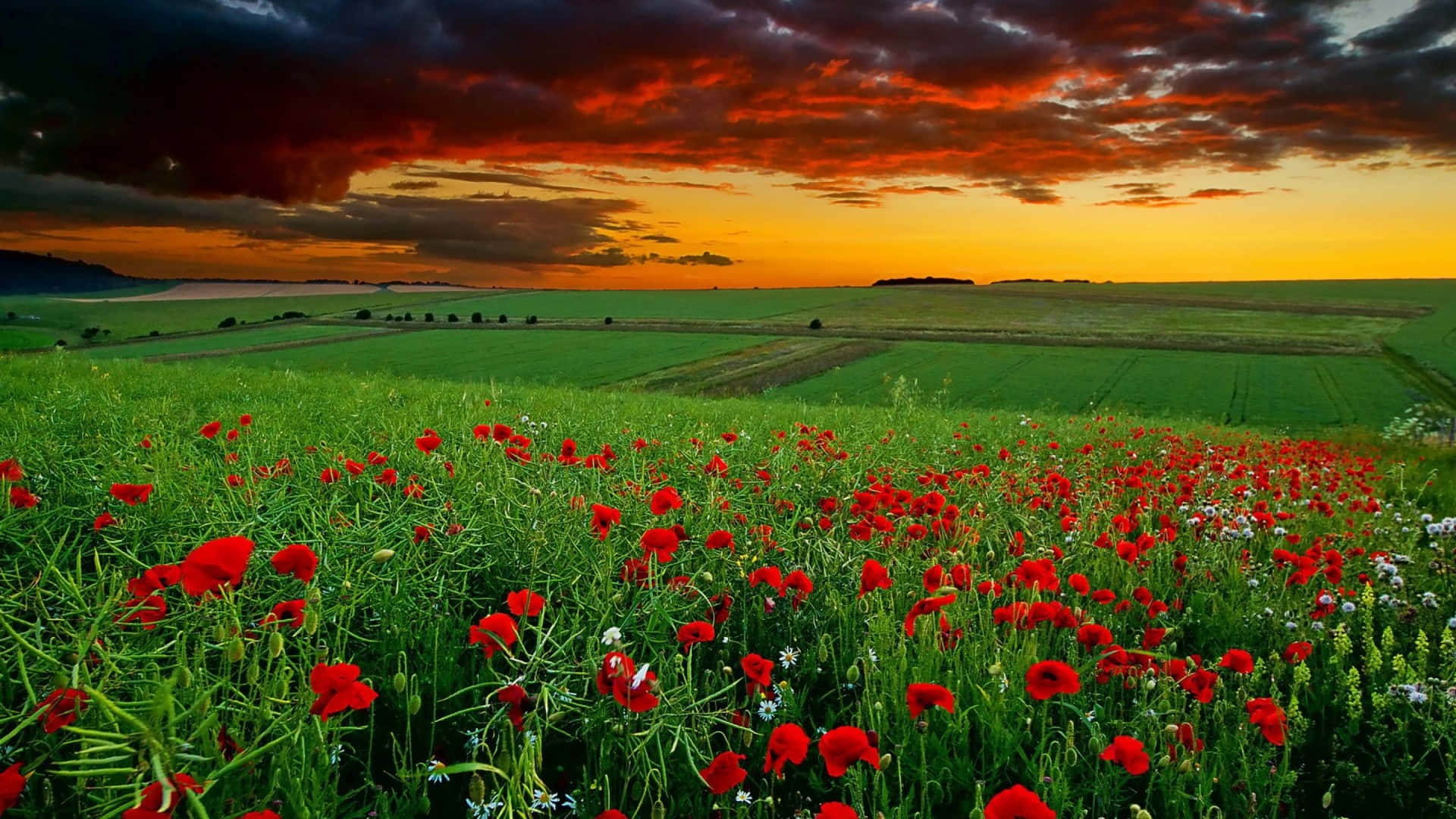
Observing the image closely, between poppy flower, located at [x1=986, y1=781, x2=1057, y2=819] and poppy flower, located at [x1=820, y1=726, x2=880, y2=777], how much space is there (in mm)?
258

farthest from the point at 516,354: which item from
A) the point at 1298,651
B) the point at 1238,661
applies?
the point at 1238,661

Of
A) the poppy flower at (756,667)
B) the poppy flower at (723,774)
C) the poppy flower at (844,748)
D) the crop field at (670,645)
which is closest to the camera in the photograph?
the poppy flower at (844,748)

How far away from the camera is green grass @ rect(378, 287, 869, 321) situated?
246ft

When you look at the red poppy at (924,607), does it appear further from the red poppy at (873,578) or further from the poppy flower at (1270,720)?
the poppy flower at (1270,720)

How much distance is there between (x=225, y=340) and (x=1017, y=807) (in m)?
64.0

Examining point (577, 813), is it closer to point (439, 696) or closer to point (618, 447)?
point (439, 696)

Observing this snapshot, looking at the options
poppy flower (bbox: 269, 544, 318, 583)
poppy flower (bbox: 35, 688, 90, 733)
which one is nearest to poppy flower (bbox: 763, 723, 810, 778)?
poppy flower (bbox: 269, 544, 318, 583)

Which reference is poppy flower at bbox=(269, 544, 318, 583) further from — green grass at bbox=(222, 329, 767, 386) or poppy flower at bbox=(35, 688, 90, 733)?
green grass at bbox=(222, 329, 767, 386)

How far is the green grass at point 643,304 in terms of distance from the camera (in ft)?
246

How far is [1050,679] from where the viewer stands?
1956 millimetres

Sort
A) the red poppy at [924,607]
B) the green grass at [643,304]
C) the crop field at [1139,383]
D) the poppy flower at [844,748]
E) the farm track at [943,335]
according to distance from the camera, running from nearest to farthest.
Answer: the poppy flower at [844,748] < the red poppy at [924,607] < the crop field at [1139,383] < the farm track at [943,335] < the green grass at [643,304]

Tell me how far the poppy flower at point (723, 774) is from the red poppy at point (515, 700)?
0.50 m

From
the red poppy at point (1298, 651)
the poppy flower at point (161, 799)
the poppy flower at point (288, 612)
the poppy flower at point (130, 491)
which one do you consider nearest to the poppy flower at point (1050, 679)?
the red poppy at point (1298, 651)

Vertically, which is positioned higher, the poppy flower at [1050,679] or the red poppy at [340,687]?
the red poppy at [340,687]
